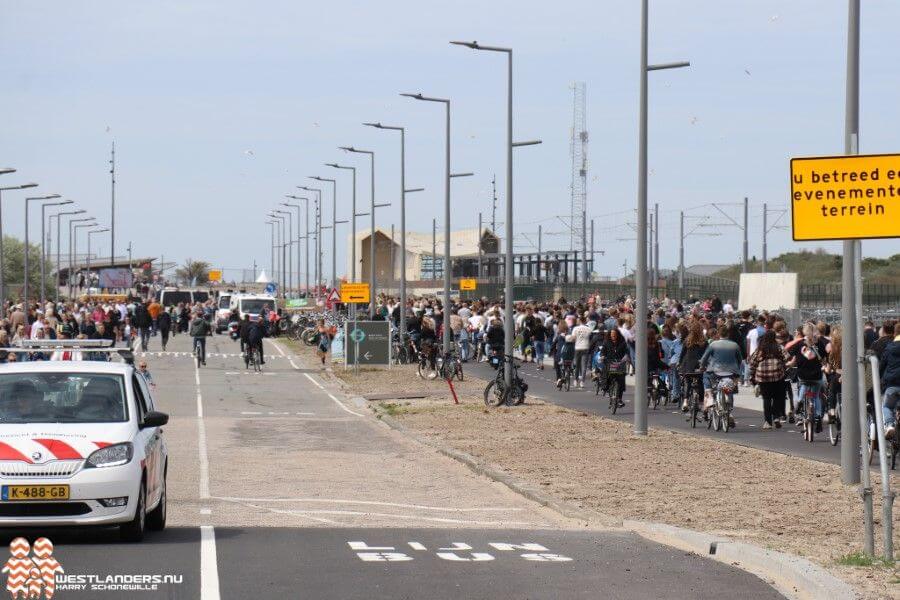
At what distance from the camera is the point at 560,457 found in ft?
71.1

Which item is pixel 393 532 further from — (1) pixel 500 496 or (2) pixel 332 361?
(2) pixel 332 361

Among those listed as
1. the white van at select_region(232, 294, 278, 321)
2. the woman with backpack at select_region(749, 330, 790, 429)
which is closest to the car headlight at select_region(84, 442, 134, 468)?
the woman with backpack at select_region(749, 330, 790, 429)

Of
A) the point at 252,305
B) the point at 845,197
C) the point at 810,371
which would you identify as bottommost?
the point at 810,371

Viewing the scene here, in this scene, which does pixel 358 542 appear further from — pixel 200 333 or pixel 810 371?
pixel 200 333

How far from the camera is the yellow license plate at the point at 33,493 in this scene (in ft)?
38.7

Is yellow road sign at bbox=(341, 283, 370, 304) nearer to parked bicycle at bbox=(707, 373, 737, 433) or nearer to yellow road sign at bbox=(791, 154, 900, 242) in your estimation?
parked bicycle at bbox=(707, 373, 737, 433)

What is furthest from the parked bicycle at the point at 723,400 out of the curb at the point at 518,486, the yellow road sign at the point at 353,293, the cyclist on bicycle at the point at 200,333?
the cyclist on bicycle at the point at 200,333

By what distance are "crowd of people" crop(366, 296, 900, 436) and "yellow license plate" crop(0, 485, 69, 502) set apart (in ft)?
35.6

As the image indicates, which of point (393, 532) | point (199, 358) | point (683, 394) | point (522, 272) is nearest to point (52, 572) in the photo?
point (393, 532)

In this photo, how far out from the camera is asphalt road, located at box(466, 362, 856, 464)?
74.0 ft

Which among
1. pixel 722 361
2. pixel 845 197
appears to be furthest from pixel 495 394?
pixel 845 197

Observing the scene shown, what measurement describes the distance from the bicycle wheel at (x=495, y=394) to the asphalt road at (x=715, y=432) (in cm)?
156

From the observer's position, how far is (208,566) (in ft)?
36.7

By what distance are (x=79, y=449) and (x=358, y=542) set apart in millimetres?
2374
